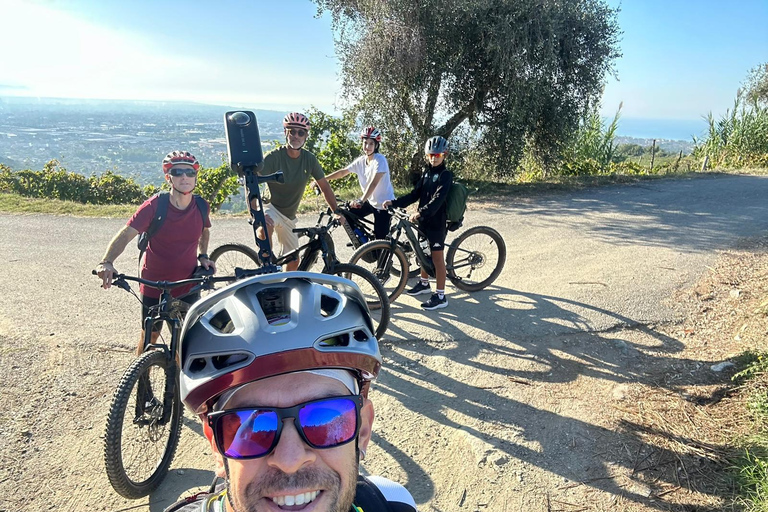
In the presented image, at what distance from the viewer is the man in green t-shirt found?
5.11 m

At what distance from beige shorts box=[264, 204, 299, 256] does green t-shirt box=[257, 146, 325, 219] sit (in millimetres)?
71

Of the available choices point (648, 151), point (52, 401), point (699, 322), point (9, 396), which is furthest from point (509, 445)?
point (648, 151)

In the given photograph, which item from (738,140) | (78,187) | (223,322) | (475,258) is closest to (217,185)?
(78,187)

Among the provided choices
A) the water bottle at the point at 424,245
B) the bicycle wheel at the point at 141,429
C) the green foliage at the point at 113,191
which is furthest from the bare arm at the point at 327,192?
the green foliage at the point at 113,191

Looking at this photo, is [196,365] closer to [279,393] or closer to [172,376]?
[279,393]

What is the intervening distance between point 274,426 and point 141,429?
7.77 ft

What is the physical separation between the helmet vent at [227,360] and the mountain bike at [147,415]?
1.81 meters

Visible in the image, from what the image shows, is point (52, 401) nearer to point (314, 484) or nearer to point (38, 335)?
point (38, 335)

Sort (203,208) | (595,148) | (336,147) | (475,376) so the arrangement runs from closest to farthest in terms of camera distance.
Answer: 1. (203,208)
2. (475,376)
3. (336,147)
4. (595,148)

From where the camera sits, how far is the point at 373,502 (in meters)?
1.42

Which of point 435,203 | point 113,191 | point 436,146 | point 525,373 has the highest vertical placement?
point 436,146

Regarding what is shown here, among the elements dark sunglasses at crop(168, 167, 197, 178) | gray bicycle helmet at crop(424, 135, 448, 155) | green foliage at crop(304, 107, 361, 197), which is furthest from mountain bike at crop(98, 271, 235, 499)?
green foliage at crop(304, 107, 361, 197)

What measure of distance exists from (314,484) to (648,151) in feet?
78.2

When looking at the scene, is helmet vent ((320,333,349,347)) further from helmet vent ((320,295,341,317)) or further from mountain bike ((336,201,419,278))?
mountain bike ((336,201,419,278))
